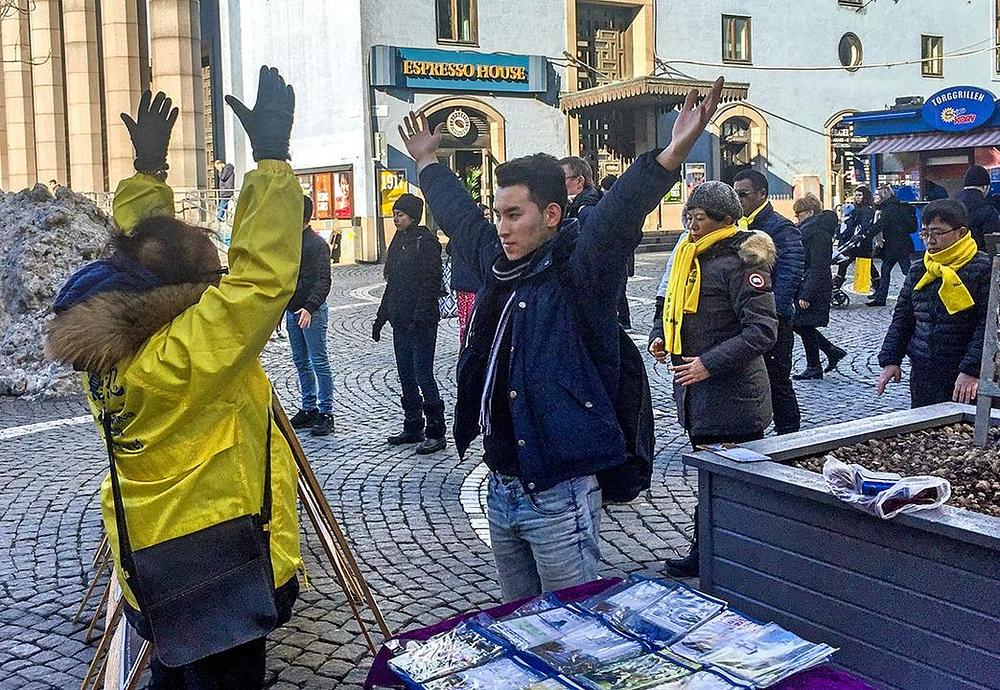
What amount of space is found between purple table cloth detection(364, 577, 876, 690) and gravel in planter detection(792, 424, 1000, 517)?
39.2 inches

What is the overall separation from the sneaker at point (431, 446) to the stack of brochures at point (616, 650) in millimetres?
4891

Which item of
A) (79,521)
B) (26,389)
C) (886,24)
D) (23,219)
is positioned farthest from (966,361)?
(886,24)

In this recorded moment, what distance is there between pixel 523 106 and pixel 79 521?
24.5 m

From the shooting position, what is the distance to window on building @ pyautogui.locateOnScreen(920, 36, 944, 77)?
3547 centimetres

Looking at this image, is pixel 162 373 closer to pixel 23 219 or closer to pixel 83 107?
pixel 23 219

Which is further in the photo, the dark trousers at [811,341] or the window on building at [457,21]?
the window on building at [457,21]

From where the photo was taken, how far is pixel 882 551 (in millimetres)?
2990

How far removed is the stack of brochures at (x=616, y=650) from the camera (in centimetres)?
245

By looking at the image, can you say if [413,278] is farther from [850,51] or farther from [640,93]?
[850,51]

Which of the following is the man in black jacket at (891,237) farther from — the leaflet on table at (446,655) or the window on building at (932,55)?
the window on building at (932,55)

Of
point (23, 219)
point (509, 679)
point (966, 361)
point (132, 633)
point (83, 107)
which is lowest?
point (132, 633)

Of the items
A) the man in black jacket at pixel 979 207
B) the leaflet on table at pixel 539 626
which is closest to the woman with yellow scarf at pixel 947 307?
the leaflet on table at pixel 539 626

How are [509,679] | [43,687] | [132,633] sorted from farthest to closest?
1. [43,687]
2. [132,633]
3. [509,679]

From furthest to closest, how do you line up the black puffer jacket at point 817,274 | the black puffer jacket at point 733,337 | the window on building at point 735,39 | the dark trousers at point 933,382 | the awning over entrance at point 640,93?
the window on building at point 735,39 < the awning over entrance at point 640,93 < the black puffer jacket at point 817,274 < the dark trousers at point 933,382 < the black puffer jacket at point 733,337
